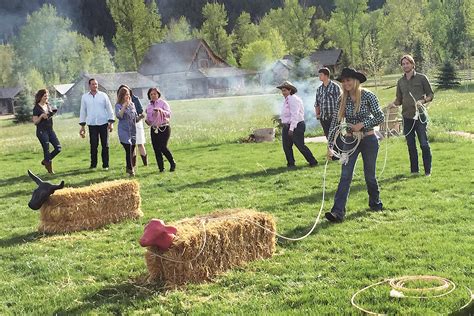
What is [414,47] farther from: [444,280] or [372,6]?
[372,6]

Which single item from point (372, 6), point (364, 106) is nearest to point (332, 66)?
point (364, 106)

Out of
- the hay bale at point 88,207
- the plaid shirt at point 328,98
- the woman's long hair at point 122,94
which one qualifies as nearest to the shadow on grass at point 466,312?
the hay bale at point 88,207

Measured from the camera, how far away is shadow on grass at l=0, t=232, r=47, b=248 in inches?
290

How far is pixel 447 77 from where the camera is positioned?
43.5m

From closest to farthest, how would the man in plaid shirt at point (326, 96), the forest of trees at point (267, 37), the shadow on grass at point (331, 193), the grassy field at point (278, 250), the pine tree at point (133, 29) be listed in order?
1. the grassy field at point (278, 250)
2. the shadow on grass at point (331, 193)
3. the man in plaid shirt at point (326, 96)
4. the forest of trees at point (267, 37)
5. the pine tree at point (133, 29)

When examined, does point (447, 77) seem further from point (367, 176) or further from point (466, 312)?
point (466, 312)

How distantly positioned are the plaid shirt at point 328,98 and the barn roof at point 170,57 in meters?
71.4

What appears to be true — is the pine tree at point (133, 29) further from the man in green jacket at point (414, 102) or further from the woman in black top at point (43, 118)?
the man in green jacket at point (414, 102)

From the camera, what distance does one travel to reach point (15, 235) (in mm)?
7879

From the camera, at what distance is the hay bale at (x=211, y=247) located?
5.25 meters

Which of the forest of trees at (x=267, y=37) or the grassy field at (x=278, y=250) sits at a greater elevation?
the forest of trees at (x=267, y=37)

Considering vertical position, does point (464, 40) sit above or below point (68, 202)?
above

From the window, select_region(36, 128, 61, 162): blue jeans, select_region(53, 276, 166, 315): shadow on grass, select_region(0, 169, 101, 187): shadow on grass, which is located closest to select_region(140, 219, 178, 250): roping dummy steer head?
select_region(53, 276, 166, 315): shadow on grass

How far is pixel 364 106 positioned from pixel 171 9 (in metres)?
155
